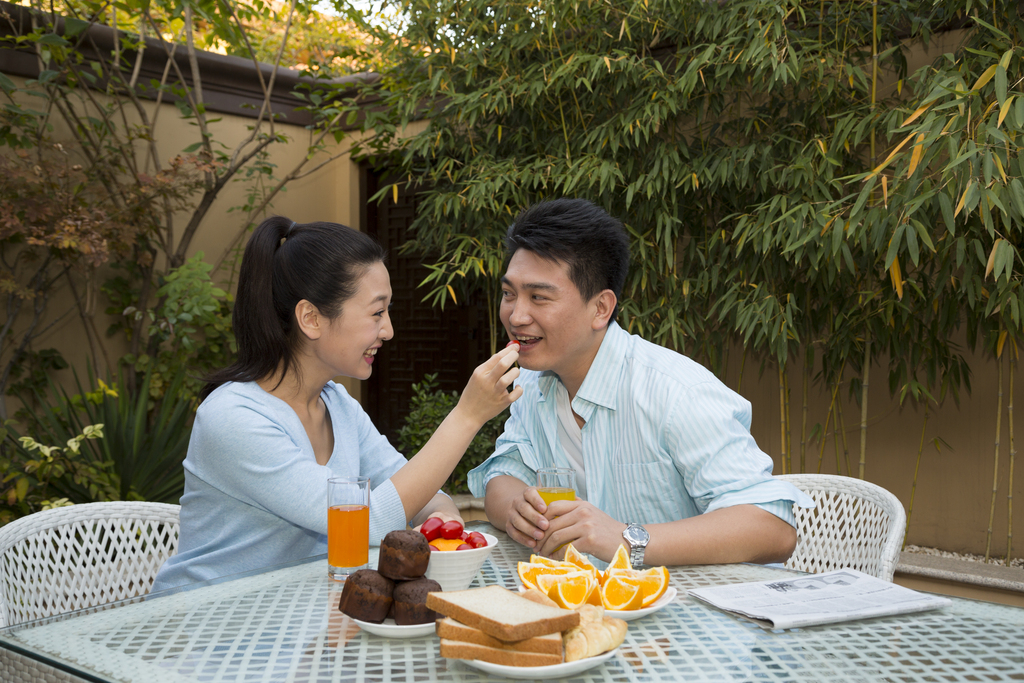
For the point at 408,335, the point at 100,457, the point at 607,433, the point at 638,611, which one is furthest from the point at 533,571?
the point at 408,335

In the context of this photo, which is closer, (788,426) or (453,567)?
(453,567)

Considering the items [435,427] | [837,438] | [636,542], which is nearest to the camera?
[636,542]

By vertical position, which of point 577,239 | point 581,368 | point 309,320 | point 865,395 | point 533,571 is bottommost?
point 865,395

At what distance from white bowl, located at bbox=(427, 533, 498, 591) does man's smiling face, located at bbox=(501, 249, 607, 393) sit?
746 millimetres

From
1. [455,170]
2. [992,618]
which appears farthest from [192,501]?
[455,170]

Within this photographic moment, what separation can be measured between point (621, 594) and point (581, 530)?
28 centimetres

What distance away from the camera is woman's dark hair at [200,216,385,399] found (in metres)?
1.71

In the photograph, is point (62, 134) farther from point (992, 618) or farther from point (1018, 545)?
point (1018, 545)

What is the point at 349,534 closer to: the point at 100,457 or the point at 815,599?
the point at 815,599

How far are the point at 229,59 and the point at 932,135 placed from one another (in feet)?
13.1

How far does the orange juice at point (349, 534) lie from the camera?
1.28 m

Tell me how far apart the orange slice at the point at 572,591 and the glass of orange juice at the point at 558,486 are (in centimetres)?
32

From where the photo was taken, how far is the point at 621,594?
1.11 meters

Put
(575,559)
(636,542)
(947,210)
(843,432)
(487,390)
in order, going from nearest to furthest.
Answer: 1. (575,559)
2. (636,542)
3. (487,390)
4. (947,210)
5. (843,432)
